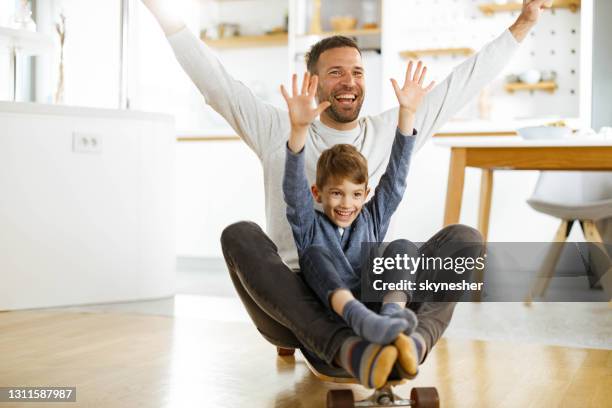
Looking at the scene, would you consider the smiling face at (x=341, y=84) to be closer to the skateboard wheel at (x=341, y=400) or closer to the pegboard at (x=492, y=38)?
the skateboard wheel at (x=341, y=400)

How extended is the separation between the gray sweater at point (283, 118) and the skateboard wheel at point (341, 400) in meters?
0.46

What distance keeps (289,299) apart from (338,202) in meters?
0.27

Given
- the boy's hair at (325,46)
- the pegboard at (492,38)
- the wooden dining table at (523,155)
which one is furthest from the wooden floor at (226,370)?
the pegboard at (492,38)

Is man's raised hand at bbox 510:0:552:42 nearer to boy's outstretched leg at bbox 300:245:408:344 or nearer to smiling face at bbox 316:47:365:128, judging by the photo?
smiling face at bbox 316:47:365:128

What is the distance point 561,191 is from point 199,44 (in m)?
2.35

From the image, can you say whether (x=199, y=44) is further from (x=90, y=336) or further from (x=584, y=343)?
(x=584, y=343)

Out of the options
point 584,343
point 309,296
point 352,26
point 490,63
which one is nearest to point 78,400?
point 309,296

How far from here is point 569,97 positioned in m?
4.54

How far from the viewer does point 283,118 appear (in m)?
1.97

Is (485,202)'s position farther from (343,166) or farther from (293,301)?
(293,301)

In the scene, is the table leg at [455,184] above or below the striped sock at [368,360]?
above

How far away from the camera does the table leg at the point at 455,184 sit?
115 inches

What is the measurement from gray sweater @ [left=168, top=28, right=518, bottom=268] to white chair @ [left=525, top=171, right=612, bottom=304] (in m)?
1.41

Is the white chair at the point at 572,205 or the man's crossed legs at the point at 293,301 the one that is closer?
the man's crossed legs at the point at 293,301
